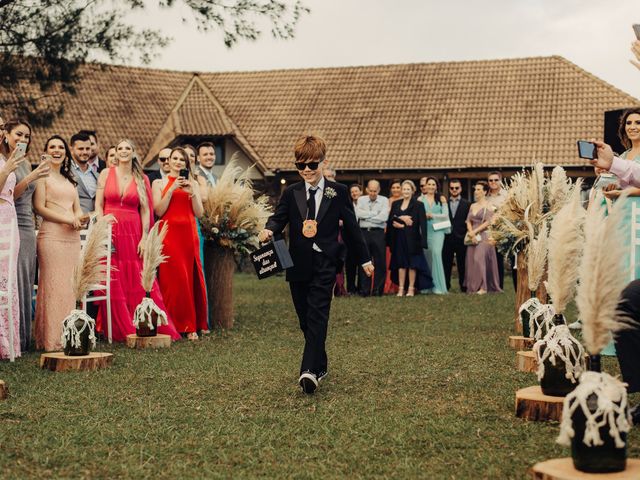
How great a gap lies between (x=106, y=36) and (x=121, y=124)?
66.9ft

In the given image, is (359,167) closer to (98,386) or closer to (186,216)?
(186,216)

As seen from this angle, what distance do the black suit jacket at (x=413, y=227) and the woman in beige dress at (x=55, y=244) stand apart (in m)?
9.44

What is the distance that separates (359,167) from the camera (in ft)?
108

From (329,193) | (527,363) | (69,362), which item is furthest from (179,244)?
(527,363)

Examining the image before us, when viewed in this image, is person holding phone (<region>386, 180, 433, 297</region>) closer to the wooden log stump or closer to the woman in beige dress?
the woman in beige dress

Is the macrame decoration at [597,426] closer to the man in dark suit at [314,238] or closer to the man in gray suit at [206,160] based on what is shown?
the man in dark suit at [314,238]

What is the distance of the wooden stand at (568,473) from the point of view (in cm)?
422

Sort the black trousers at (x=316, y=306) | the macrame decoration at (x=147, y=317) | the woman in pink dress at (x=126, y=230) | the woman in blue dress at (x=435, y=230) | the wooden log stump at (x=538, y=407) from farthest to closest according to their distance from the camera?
the woman in blue dress at (x=435, y=230)
the woman in pink dress at (x=126, y=230)
the macrame decoration at (x=147, y=317)
the black trousers at (x=316, y=306)
the wooden log stump at (x=538, y=407)

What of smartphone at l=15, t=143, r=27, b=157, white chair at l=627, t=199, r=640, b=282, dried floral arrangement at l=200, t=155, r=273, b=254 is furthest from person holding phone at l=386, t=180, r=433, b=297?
smartphone at l=15, t=143, r=27, b=157

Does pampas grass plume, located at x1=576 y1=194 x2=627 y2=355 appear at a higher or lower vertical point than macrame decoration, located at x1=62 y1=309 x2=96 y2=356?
higher

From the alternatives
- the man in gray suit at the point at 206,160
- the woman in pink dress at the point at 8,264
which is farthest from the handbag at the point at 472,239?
the woman in pink dress at the point at 8,264

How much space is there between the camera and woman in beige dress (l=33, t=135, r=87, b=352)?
10141mm

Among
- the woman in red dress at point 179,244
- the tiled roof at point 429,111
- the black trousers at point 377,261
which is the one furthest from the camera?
the tiled roof at point 429,111

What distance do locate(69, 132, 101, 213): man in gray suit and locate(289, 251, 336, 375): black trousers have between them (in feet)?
15.9
